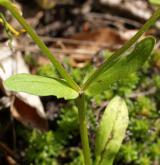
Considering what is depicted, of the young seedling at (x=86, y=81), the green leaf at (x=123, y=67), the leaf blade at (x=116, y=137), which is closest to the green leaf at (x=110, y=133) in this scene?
the leaf blade at (x=116, y=137)

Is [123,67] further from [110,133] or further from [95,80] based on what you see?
[110,133]

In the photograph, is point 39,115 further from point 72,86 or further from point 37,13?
point 37,13

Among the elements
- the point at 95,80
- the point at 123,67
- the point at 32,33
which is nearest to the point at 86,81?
the point at 95,80

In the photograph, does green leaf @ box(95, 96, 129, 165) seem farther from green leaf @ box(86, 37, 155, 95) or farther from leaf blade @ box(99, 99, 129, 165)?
green leaf @ box(86, 37, 155, 95)

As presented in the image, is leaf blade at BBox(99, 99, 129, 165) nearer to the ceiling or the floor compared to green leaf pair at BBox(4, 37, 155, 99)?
nearer to the floor

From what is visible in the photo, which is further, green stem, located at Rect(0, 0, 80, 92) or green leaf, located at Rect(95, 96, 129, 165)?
green leaf, located at Rect(95, 96, 129, 165)

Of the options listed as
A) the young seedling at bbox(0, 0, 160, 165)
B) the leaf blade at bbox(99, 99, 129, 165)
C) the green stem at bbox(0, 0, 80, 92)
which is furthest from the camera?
the leaf blade at bbox(99, 99, 129, 165)

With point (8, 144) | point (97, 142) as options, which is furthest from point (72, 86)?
point (8, 144)

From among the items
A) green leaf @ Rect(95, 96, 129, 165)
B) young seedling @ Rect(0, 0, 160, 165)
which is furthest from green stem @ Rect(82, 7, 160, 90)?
green leaf @ Rect(95, 96, 129, 165)
